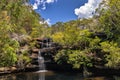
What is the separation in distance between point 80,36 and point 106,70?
6699 millimetres

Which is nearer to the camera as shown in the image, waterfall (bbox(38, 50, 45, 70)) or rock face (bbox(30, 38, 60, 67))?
rock face (bbox(30, 38, 60, 67))

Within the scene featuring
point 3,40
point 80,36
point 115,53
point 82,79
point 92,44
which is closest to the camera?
point 3,40

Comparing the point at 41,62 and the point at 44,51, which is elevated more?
the point at 44,51

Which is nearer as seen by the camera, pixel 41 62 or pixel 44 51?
pixel 41 62

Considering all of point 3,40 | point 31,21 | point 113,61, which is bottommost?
point 113,61

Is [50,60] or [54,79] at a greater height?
[50,60]

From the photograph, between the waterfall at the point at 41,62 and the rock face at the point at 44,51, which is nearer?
the rock face at the point at 44,51

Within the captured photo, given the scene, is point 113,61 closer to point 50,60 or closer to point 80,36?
point 80,36

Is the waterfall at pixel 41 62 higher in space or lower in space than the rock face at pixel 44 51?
lower

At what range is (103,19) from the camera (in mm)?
32531

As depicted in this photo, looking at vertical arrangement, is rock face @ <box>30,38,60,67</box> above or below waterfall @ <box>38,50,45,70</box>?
above

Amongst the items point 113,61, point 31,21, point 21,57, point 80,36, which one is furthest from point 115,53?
point 31,21

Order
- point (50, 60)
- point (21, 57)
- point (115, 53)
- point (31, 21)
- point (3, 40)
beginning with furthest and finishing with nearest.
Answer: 1. point (31, 21)
2. point (50, 60)
3. point (21, 57)
4. point (115, 53)
5. point (3, 40)

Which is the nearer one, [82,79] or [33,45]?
[82,79]
